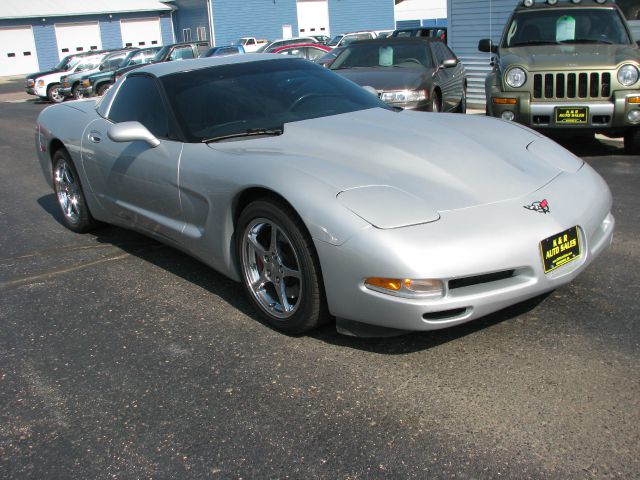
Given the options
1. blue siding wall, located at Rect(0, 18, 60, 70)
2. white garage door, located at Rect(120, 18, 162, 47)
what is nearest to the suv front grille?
white garage door, located at Rect(120, 18, 162, 47)

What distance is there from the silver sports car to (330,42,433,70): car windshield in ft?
18.1

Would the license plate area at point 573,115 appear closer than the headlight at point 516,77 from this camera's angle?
Yes

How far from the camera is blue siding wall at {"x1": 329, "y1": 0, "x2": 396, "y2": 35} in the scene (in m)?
47.3

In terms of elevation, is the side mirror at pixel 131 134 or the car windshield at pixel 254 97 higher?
the car windshield at pixel 254 97

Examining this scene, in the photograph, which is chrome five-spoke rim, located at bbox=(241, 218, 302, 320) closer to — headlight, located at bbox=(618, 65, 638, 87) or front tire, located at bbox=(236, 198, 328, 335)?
front tire, located at bbox=(236, 198, 328, 335)

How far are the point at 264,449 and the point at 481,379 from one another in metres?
1.00

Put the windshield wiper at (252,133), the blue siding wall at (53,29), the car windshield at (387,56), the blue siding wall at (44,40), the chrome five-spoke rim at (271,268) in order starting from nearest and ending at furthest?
the chrome five-spoke rim at (271,268) < the windshield wiper at (252,133) < the car windshield at (387,56) < the blue siding wall at (44,40) < the blue siding wall at (53,29)

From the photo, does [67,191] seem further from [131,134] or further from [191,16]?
[191,16]

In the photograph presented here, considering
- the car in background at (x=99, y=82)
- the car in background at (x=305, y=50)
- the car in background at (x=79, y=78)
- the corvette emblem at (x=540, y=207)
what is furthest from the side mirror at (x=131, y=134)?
the car in background at (x=79, y=78)

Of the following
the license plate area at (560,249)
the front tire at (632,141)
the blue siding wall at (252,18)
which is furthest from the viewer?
the blue siding wall at (252,18)

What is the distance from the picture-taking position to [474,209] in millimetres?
3174

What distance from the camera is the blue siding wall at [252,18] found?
43.2 metres

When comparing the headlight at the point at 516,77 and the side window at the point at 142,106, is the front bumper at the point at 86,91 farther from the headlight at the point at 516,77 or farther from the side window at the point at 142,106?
the side window at the point at 142,106

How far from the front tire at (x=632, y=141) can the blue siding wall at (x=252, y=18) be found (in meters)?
38.3
